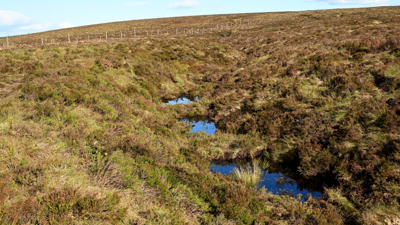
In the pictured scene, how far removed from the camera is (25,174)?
448 cm

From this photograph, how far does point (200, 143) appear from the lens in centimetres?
1003

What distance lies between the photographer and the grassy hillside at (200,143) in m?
4.67

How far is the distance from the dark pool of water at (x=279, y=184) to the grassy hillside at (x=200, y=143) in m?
0.39

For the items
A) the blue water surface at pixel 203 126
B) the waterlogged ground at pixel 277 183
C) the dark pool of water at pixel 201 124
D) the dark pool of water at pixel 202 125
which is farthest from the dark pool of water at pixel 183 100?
the waterlogged ground at pixel 277 183

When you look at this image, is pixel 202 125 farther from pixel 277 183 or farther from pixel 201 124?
pixel 277 183

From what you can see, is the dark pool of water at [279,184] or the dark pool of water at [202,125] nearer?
the dark pool of water at [279,184]

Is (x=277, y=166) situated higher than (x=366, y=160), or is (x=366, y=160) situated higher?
(x=366, y=160)

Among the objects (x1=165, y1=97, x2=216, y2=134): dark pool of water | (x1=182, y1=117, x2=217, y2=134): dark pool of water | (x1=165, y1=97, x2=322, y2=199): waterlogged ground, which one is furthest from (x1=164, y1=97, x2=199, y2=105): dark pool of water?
(x1=165, y1=97, x2=322, y2=199): waterlogged ground

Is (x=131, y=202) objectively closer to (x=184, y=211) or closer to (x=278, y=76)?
(x=184, y=211)

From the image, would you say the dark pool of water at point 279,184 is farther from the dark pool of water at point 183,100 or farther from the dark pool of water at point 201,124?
the dark pool of water at point 183,100

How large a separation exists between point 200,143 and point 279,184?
12.4 feet

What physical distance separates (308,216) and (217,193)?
2.46 metres

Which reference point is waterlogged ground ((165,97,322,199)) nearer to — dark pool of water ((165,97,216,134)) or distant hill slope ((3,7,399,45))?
dark pool of water ((165,97,216,134))

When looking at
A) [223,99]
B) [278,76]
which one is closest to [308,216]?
[223,99]
